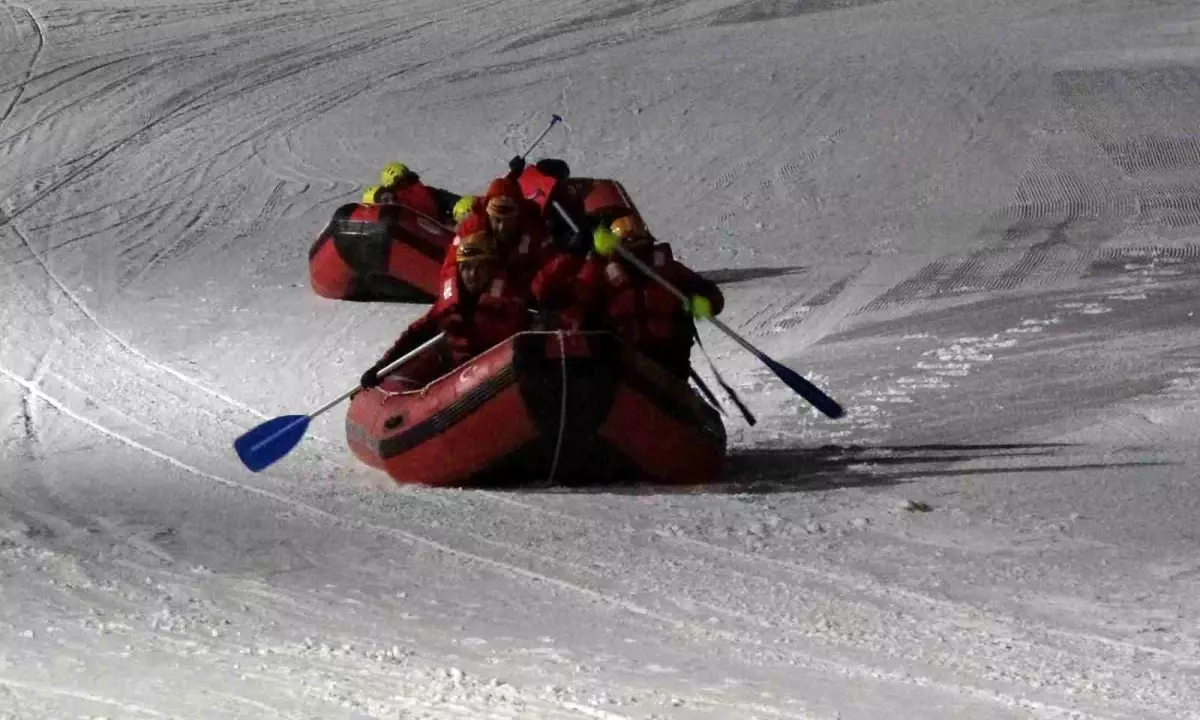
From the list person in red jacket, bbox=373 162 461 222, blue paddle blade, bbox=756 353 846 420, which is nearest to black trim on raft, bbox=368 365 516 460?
blue paddle blade, bbox=756 353 846 420

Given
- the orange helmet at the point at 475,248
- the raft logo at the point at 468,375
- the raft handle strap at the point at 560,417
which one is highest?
the orange helmet at the point at 475,248

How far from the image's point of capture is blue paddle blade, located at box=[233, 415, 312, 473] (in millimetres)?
8500

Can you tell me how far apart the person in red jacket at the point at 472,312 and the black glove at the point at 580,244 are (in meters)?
1.99

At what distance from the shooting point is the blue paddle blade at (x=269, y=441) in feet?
27.9

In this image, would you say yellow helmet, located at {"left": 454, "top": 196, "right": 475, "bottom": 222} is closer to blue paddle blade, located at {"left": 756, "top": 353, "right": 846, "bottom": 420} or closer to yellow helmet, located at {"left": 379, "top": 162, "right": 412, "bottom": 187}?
yellow helmet, located at {"left": 379, "top": 162, "right": 412, "bottom": 187}

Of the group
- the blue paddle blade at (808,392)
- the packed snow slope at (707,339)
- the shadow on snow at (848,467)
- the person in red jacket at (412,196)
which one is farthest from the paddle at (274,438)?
the person in red jacket at (412,196)

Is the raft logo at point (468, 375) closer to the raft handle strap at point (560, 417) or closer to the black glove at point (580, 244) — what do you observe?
the raft handle strap at point (560, 417)

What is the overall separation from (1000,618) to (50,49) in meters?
16.9

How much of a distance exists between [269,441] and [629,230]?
1.75 meters

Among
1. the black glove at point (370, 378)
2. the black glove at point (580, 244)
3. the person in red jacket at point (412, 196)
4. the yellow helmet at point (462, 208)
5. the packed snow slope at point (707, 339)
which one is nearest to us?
the packed snow slope at point (707, 339)

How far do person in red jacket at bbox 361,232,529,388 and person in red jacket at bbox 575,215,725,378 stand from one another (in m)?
0.32

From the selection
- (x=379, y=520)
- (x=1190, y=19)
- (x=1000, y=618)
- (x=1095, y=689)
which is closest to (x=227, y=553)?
(x=379, y=520)

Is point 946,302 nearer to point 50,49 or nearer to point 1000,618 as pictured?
point 1000,618

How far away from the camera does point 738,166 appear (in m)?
16.9
